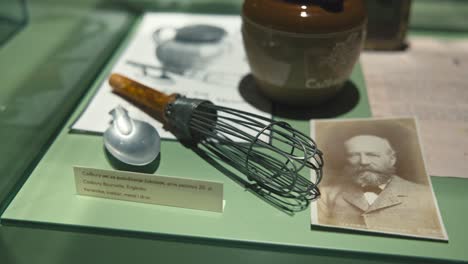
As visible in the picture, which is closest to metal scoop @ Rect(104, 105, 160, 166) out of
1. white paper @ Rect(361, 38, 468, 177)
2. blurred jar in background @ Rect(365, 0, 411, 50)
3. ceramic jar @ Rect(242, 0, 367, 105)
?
ceramic jar @ Rect(242, 0, 367, 105)

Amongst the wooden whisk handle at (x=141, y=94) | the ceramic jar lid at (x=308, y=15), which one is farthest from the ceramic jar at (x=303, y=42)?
Answer: the wooden whisk handle at (x=141, y=94)

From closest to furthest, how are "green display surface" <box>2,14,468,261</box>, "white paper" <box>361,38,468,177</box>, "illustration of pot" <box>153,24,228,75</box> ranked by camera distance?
"green display surface" <box>2,14,468,261</box>, "white paper" <box>361,38,468,177</box>, "illustration of pot" <box>153,24,228,75</box>

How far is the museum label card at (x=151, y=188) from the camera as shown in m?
0.48

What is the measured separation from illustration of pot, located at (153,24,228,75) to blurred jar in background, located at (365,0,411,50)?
20 cm

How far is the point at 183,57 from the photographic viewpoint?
2.43ft

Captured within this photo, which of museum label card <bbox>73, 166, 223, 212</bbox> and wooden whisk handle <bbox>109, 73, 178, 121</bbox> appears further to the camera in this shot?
wooden whisk handle <bbox>109, 73, 178, 121</bbox>

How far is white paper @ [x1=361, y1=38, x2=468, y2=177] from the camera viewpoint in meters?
0.57

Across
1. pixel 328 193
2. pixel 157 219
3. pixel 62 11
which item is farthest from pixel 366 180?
pixel 62 11

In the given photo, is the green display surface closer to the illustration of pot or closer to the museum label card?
the museum label card

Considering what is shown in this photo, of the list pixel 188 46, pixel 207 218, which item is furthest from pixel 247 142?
pixel 188 46

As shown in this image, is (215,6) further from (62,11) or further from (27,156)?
(27,156)

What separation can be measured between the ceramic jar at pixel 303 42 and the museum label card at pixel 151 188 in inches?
6.5

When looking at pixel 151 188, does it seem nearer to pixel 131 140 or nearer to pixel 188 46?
pixel 131 140

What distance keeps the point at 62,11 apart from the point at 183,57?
0.21 metres
